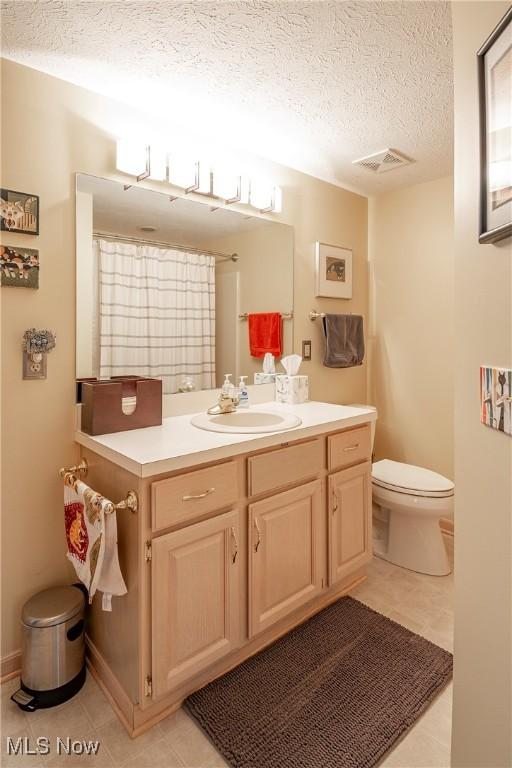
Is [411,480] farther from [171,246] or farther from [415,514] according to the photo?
[171,246]

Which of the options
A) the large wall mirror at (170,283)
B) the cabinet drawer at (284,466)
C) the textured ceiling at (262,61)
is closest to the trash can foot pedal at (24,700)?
the cabinet drawer at (284,466)

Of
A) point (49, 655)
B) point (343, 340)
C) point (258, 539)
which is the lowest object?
point (49, 655)

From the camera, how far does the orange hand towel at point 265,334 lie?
2330mm

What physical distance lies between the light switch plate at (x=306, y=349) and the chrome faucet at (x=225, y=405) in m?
0.70

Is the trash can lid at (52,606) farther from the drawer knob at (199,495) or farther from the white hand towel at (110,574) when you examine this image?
the drawer knob at (199,495)

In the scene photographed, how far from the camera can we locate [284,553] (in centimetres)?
170

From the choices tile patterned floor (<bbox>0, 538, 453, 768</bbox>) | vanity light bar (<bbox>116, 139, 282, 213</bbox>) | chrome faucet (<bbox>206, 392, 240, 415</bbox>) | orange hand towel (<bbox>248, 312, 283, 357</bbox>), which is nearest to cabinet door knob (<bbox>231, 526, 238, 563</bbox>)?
tile patterned floor (<bbox>0, 538, 453, 768</bbox>)

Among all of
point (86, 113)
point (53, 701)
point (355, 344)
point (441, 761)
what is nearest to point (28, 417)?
point (53, 701)

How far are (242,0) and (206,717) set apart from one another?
2.28 m

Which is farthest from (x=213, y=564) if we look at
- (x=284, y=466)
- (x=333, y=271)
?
(x=333, y=271)

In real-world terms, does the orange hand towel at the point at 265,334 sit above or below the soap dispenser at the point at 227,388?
above

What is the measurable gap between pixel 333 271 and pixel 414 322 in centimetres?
66

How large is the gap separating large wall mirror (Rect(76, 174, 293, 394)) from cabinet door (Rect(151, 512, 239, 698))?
0.77 metres

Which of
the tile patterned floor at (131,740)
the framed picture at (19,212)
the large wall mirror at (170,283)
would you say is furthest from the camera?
the large wall mirror at (170,283)
